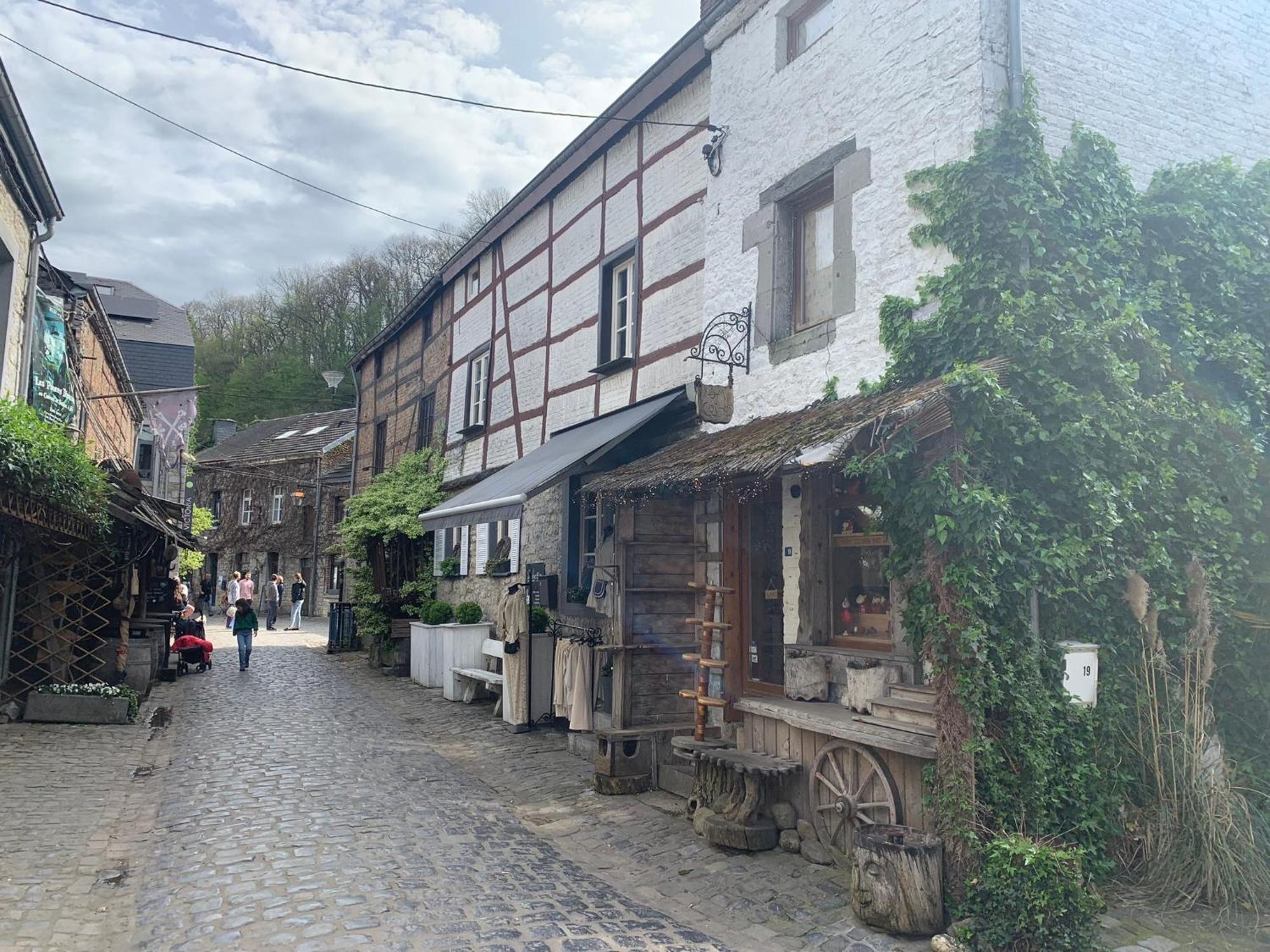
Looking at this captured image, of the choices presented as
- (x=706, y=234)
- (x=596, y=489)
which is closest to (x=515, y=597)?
(x=596, y=489)

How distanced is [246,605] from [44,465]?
7353mm

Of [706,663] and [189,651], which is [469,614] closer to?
[189,651]

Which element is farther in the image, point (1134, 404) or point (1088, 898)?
point (1134, 404)

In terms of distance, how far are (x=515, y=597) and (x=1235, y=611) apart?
6.31m

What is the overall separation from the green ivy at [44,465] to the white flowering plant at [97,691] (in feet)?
6.22

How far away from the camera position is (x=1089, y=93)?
19.2 ft

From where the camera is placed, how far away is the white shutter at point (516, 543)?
1202cm

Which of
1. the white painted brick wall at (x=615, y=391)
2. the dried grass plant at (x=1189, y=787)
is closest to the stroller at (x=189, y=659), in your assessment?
the white painted brick wall at (x=615, y=391)

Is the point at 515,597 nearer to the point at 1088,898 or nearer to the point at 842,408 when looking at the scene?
the point at 842,408

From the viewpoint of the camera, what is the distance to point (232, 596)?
23.0m

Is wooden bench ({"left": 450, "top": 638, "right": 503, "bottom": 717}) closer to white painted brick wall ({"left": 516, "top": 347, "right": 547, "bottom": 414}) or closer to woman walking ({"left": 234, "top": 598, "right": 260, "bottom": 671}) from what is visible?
white painted brick wall ({"left": 516, "top": 347, "right": 547, "bottom": 414})

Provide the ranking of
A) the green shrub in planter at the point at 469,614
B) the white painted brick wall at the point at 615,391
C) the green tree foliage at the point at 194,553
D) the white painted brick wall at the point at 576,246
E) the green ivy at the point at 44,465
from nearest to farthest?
the green ivy at the point at 44,465
the white painted brick wall at the point at 615,391
the white painted brick wall at the point at 576,246
the green shrub in planter at the point at 469,614
the green tree foliage at the point at 194,553

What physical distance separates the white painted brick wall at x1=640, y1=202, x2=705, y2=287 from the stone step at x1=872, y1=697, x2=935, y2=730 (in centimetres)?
466

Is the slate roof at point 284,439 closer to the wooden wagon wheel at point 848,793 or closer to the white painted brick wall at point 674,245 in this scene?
the white painted brick wall at point 674,245
